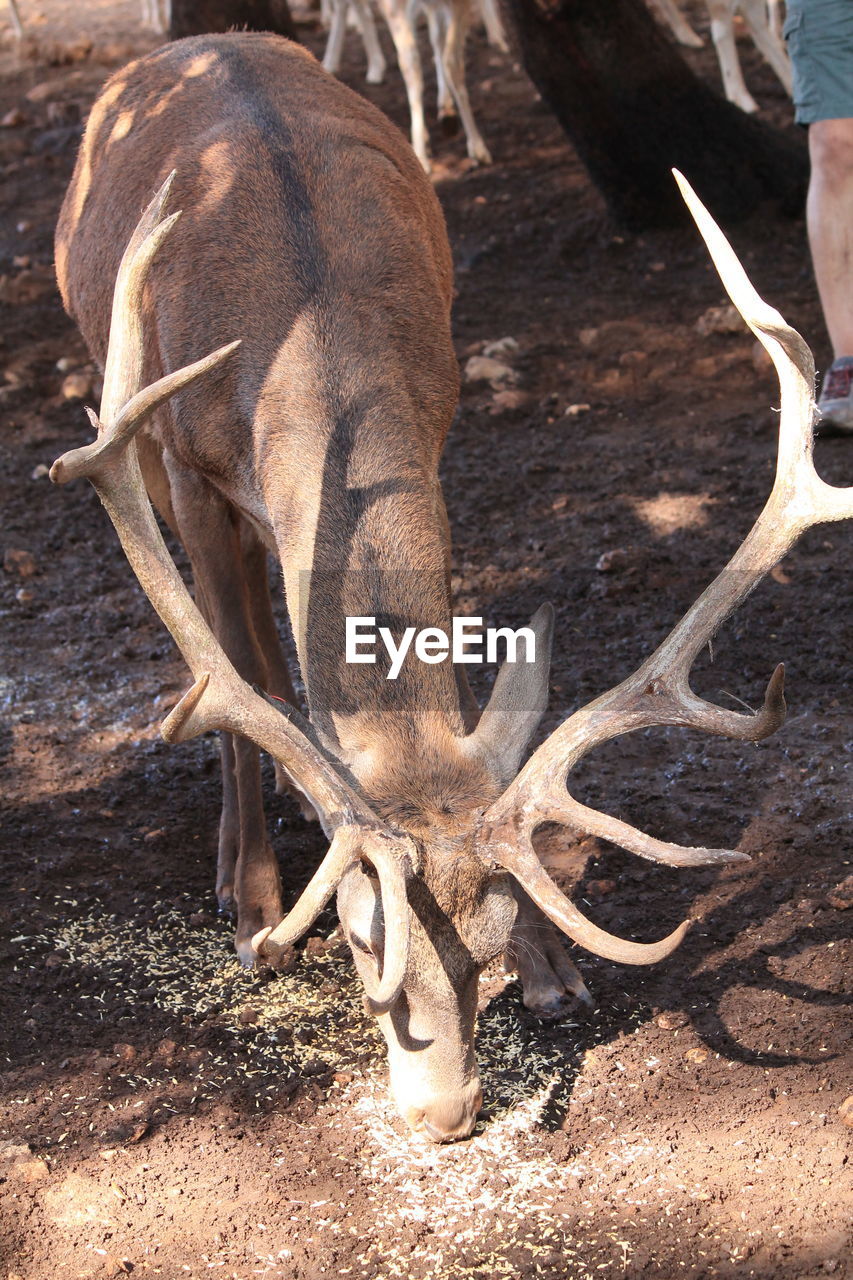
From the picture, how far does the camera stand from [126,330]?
3.25 meters

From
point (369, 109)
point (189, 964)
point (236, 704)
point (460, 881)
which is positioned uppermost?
point (369, 109)

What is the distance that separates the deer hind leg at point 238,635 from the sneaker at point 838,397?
10.2ft

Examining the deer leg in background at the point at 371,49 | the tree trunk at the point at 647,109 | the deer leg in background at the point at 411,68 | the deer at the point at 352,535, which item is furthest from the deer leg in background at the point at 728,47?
the deer at the point at 352,535

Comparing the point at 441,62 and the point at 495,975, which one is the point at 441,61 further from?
the point at 495,975

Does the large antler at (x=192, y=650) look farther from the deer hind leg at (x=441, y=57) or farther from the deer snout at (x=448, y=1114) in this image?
the deer hind leg at (x=441, y=57)

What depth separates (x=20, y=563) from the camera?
21.6 ft

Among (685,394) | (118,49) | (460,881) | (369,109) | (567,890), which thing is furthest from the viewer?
(118,49)

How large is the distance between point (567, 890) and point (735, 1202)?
126cm

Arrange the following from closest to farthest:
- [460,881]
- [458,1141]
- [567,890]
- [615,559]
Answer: [460,881]
[458,1141]
[567,890]
[615,559]

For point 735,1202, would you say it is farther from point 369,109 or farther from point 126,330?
point 369,109

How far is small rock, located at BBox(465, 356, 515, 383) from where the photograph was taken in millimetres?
7918

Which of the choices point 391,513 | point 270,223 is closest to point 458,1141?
point 391,513

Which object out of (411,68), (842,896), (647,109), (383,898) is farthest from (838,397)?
(411,68)

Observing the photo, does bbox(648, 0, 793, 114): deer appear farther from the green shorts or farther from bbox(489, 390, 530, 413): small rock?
the green shorts
